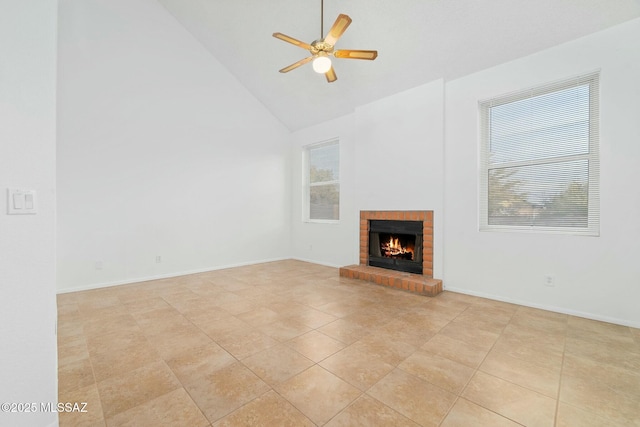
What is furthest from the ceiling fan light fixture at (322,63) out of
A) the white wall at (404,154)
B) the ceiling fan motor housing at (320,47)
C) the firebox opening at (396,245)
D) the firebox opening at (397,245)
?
the firebox opening at (397,245)

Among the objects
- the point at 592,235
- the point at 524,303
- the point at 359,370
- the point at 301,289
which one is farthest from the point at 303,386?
the point at 592,235

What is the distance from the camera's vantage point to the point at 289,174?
6.26m

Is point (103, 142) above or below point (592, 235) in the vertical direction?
above

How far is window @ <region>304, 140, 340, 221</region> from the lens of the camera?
5523 millimetres

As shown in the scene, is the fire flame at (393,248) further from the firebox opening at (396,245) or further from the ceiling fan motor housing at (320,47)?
the ceiling fan motor housing at (320,47)

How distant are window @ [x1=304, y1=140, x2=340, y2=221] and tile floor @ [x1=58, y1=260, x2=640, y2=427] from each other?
264 cm

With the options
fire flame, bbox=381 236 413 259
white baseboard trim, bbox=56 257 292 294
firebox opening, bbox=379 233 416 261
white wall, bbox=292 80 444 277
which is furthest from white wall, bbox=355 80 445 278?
white baseboard trim, bbox=56 257 292 294

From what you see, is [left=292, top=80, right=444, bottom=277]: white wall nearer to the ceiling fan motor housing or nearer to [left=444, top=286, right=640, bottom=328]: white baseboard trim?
[left=444, top=286, right=640, bottom=328]: white baseboard trim

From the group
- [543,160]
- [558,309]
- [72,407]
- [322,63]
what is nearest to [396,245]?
[558,309]

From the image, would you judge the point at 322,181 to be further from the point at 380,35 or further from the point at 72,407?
the point at 72,407

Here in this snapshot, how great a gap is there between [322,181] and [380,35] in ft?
9.55

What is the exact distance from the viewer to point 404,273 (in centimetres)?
411

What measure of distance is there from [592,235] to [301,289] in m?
3.34

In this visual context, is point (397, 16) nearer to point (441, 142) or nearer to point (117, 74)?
point (441, 142)
